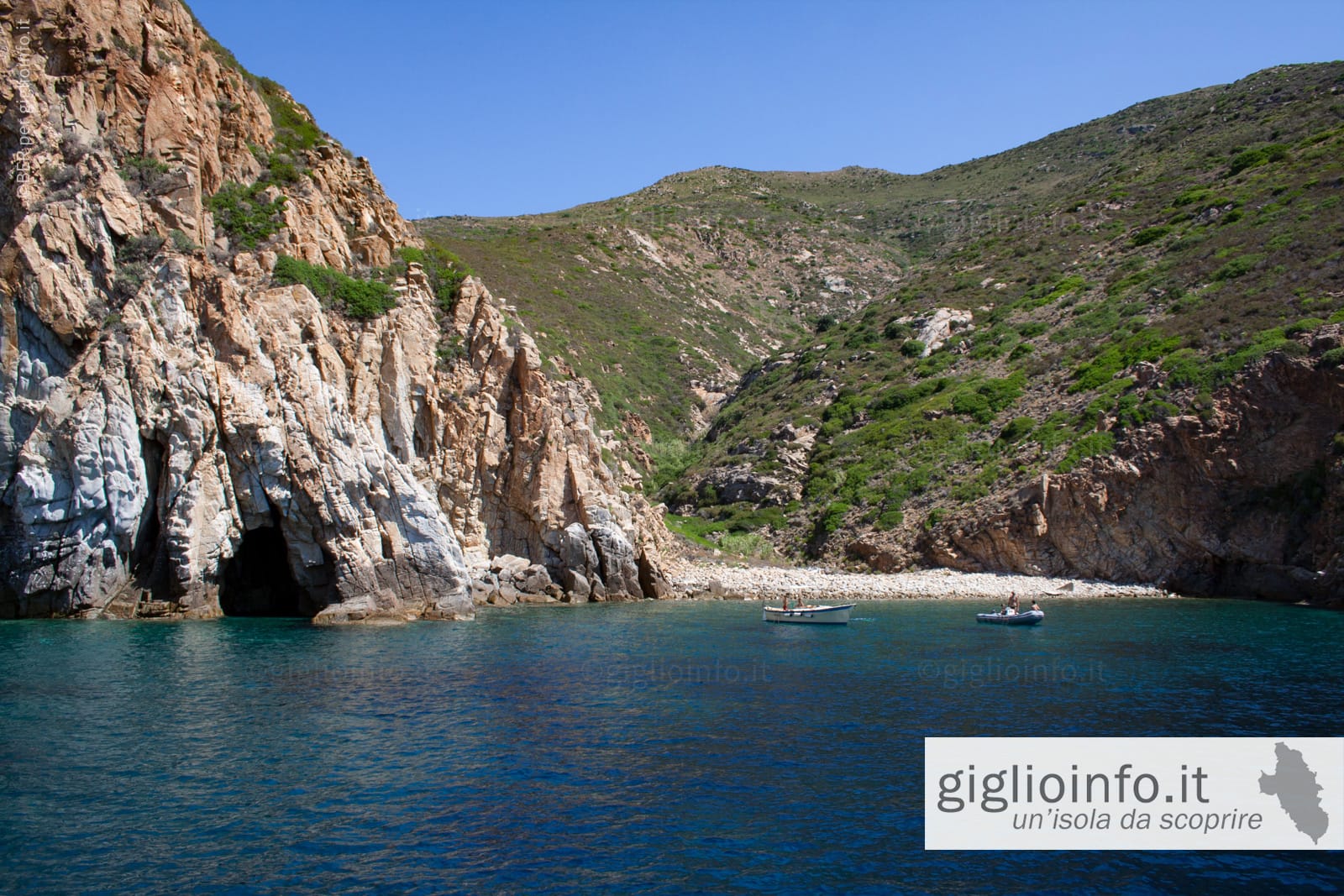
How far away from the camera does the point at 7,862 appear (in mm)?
11578

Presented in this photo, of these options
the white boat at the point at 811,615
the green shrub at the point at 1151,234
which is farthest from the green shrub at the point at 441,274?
the green shrub at the point at 1151,234

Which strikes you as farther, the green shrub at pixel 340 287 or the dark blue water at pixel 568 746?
the green shrub at pixel 340 287

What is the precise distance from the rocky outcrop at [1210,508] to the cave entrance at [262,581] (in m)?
33.6

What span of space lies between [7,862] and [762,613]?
3015cm

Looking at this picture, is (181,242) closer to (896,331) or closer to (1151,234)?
(896,331)

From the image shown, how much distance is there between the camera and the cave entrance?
36.7m

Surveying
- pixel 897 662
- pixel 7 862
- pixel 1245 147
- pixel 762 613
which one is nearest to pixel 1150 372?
pixel 762 613

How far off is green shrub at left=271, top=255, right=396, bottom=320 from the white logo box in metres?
33.4

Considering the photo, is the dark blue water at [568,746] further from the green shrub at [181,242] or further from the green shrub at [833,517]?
the green shrub at [833,517]

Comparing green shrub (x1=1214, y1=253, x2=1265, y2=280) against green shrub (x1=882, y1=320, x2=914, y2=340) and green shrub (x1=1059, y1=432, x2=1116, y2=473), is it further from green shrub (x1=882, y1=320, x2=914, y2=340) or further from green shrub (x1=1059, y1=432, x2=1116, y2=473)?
green shrub (x1=882, y1=320, x2=914, y2=340)

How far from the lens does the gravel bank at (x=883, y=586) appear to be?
44.0 meters

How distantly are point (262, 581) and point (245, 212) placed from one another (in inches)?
652

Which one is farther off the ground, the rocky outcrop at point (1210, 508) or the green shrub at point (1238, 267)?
the green shrub at point (1238, 267)

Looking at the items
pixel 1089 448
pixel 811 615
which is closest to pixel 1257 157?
pixel 1089 448
